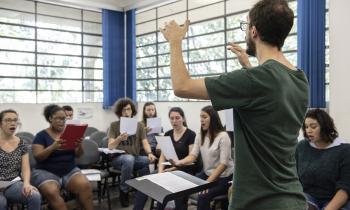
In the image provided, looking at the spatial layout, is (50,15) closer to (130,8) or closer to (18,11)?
(18,11)

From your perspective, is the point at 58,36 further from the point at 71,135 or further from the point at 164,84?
the point at 71,135

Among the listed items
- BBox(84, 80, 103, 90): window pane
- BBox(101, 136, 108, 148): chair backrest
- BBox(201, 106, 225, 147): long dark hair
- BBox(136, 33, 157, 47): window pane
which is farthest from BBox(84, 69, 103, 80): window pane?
BBox(201, 106, 225, 147): long dark hair

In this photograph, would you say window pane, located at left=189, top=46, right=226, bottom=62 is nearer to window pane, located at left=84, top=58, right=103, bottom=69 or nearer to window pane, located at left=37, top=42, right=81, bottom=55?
window pane, located at left=84, top=58, right=103, bottom=69

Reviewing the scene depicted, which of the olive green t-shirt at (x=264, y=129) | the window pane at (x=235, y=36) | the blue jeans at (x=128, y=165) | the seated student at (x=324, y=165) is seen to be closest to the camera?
the olive green t-shirt at (x=264, y=129)

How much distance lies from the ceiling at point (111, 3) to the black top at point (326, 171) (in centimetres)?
518

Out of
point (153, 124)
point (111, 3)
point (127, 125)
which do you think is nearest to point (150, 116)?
point (153, 124)

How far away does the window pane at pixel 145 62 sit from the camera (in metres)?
7.42

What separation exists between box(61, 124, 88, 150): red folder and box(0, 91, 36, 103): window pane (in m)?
3.26

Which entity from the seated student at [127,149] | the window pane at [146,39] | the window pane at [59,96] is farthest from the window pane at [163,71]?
the seated student at [127,149]

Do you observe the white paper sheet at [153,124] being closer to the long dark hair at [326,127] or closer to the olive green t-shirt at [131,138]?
the olive green t-shirt at [131,138]

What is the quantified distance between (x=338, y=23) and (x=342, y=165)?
185cm

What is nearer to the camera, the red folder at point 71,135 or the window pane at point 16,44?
the red folder at point 71,135

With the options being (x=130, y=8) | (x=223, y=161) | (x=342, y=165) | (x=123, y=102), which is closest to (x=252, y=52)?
(x=342, y=165)

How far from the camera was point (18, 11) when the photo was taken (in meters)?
6.47
